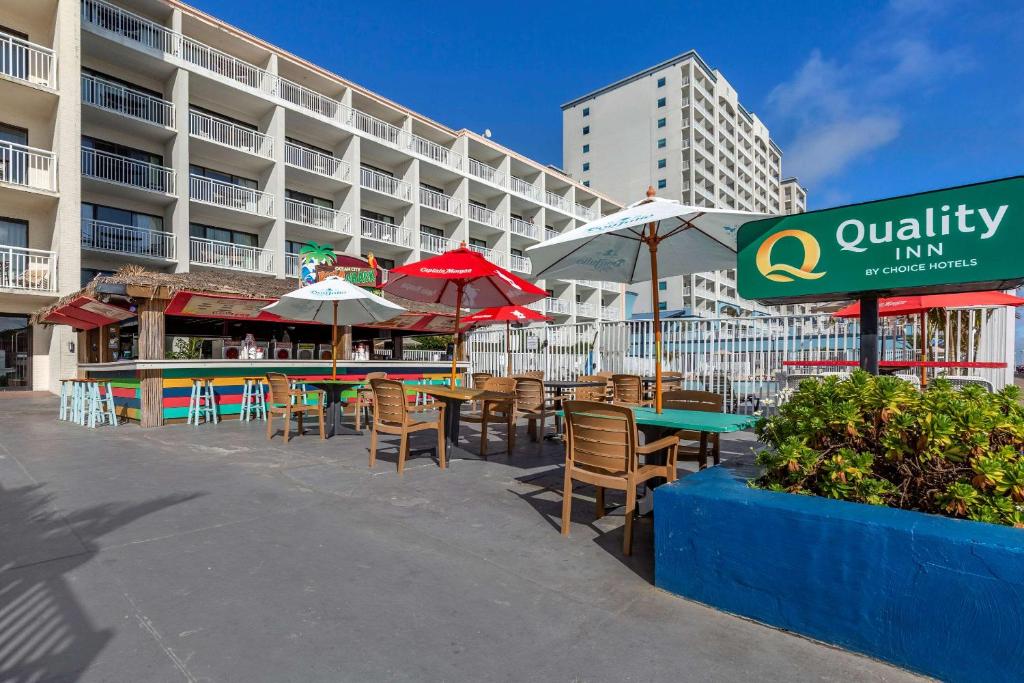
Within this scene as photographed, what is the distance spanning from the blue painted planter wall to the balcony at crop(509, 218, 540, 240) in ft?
106

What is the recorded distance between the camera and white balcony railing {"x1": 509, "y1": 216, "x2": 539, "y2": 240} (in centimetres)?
3425

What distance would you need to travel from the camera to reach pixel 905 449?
2.35 meters

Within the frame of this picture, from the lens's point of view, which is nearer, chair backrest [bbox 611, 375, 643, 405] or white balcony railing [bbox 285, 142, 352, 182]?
chair backrest [bbox 611, 375, 643, 405]

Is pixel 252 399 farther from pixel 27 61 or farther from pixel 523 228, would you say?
pixel 523 228

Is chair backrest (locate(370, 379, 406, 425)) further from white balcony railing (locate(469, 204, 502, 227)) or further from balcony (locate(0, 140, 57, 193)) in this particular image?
white balcony railing (locate(469, 204, 502, 227))

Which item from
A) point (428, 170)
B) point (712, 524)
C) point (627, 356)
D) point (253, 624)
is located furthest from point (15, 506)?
point (428, 170)

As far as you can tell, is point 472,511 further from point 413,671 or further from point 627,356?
point 627,356

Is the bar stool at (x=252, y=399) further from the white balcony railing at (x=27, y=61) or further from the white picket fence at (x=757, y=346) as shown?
the white balcony railing at (x=27, y=61)

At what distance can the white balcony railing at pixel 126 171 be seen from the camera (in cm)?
1748

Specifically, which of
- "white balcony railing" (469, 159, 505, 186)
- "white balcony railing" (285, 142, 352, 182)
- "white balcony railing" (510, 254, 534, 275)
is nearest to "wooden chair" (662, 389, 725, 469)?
"white balcony railing" (285, 142, 352, 182)

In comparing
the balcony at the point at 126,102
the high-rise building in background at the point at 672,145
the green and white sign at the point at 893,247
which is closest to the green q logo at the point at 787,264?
the green and white sign at the point at 893,247

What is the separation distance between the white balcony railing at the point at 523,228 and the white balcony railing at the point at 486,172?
101 inches

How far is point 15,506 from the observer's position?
4.12 metres

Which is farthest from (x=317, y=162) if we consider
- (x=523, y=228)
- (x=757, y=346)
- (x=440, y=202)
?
(x=757, y=346)
